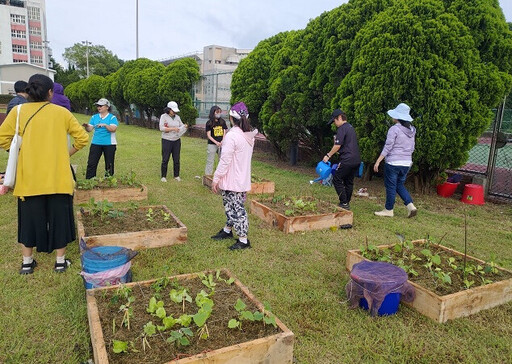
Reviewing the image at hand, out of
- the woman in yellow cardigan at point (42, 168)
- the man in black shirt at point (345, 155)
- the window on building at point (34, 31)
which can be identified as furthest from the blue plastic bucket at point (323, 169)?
the window on building at point (34, 31)

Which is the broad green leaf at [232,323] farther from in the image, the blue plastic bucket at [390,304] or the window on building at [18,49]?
the window on building at [18,49]

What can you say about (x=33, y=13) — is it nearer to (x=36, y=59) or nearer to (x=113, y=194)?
(x=36, y=59)

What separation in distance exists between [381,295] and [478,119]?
5.46 metres

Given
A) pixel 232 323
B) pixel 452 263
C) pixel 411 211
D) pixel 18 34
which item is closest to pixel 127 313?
pixel 232 323

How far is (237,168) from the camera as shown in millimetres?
4617

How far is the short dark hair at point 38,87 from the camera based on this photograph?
3.61 meters

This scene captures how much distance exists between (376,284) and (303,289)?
0.85 metres

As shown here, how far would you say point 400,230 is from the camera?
5.79 meters

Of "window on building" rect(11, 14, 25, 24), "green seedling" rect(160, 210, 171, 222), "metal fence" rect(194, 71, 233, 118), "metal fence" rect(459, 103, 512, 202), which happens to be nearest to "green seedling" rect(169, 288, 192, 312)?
"green seedling" rect(160, 210, 171, 222)

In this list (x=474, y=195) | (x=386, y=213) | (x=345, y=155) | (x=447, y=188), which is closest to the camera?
(x=345, y=155)

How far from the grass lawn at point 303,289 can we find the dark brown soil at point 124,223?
337 millimetres

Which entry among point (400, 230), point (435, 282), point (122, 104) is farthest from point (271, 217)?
point (122, 104)

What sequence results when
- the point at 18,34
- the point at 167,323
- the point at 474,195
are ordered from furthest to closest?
the point at 18,34 → the point at 474,195 → the point at 167,323

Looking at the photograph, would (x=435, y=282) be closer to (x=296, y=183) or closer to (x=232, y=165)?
(x=232, y=165)
